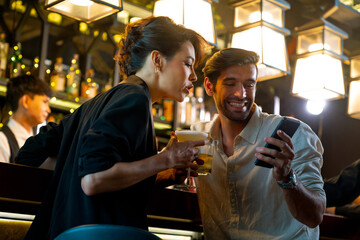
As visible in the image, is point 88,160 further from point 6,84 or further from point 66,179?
point 6,84

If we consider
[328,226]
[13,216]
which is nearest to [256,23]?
[328,226]

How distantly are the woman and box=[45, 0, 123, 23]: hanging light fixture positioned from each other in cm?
71

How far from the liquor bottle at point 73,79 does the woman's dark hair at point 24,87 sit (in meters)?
0.51

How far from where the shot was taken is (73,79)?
4.81 meters

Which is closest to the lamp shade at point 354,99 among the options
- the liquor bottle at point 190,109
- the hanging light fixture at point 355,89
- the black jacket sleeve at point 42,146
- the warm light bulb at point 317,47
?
the hanging light fixture at point 355,89

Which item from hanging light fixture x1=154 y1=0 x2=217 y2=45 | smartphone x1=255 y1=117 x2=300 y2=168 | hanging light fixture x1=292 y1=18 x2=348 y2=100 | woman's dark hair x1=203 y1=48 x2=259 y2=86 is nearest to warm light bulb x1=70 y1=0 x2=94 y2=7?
hanging light fixture x1=154 y1=0 x2=217 y2=45

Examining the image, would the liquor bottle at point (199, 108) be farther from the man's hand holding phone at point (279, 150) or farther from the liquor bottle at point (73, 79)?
the man's hand holding phone at point (279, 150)

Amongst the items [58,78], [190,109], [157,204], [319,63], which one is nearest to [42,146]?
[157,204]

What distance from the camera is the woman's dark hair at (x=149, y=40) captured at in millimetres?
1766

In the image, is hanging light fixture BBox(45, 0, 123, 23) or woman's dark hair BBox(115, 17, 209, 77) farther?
hanging light fixture BBox(45, 0, 123, 23)

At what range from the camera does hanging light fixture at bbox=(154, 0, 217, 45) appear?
109 inches

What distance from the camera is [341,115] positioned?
650 cm

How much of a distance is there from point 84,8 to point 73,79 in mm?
2259

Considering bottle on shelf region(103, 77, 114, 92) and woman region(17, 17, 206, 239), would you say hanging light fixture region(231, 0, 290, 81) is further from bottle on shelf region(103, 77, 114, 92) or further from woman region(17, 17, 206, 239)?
bottle on shelf region(103, 77, 114, 92)
